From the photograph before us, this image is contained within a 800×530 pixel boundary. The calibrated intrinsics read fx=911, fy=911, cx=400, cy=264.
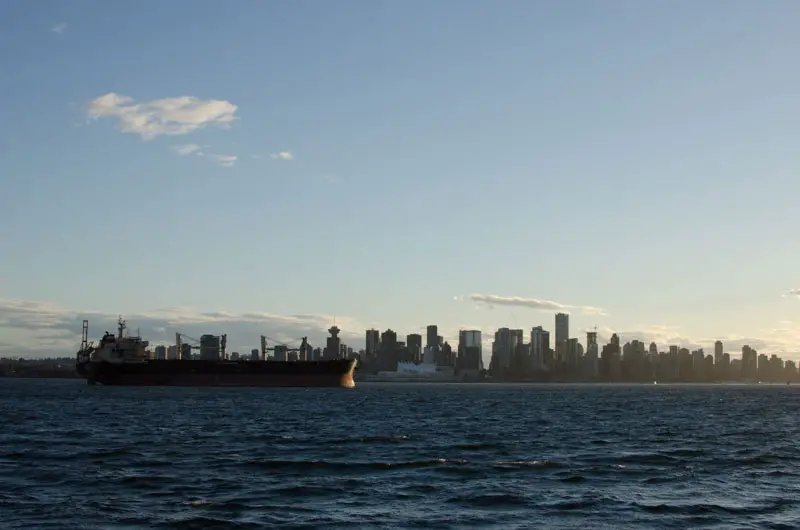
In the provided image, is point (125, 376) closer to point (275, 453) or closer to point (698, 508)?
point (275, 453)

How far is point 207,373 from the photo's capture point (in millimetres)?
187000

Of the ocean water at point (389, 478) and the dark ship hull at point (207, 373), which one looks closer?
the ocean water at point (389, 478)

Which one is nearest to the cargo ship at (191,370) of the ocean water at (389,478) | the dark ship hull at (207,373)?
the dark ship hull at (207,373)

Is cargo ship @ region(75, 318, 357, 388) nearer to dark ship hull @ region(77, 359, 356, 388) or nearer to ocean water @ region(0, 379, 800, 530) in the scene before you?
dark ship hull @ region(77, 359, 356, 388)

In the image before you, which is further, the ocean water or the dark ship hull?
the dark ship hull

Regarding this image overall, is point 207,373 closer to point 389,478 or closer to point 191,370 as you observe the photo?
point 191,370

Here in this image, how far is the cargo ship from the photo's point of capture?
186125 mm

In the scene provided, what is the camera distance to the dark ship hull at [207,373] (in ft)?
610

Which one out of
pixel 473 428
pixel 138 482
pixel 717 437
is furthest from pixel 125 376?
pixel 138 482

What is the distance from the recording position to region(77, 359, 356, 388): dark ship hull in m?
186

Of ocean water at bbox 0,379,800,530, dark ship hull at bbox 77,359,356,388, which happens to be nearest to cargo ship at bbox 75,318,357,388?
dark ship hull at bbox 77,359,356,388

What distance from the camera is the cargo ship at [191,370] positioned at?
186 m

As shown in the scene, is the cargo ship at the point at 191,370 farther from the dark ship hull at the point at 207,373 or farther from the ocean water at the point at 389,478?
the ocean water at the point at 389,478

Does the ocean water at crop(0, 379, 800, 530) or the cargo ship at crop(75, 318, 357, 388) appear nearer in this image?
the ocean water at crop(0, 379, 800, 530)
